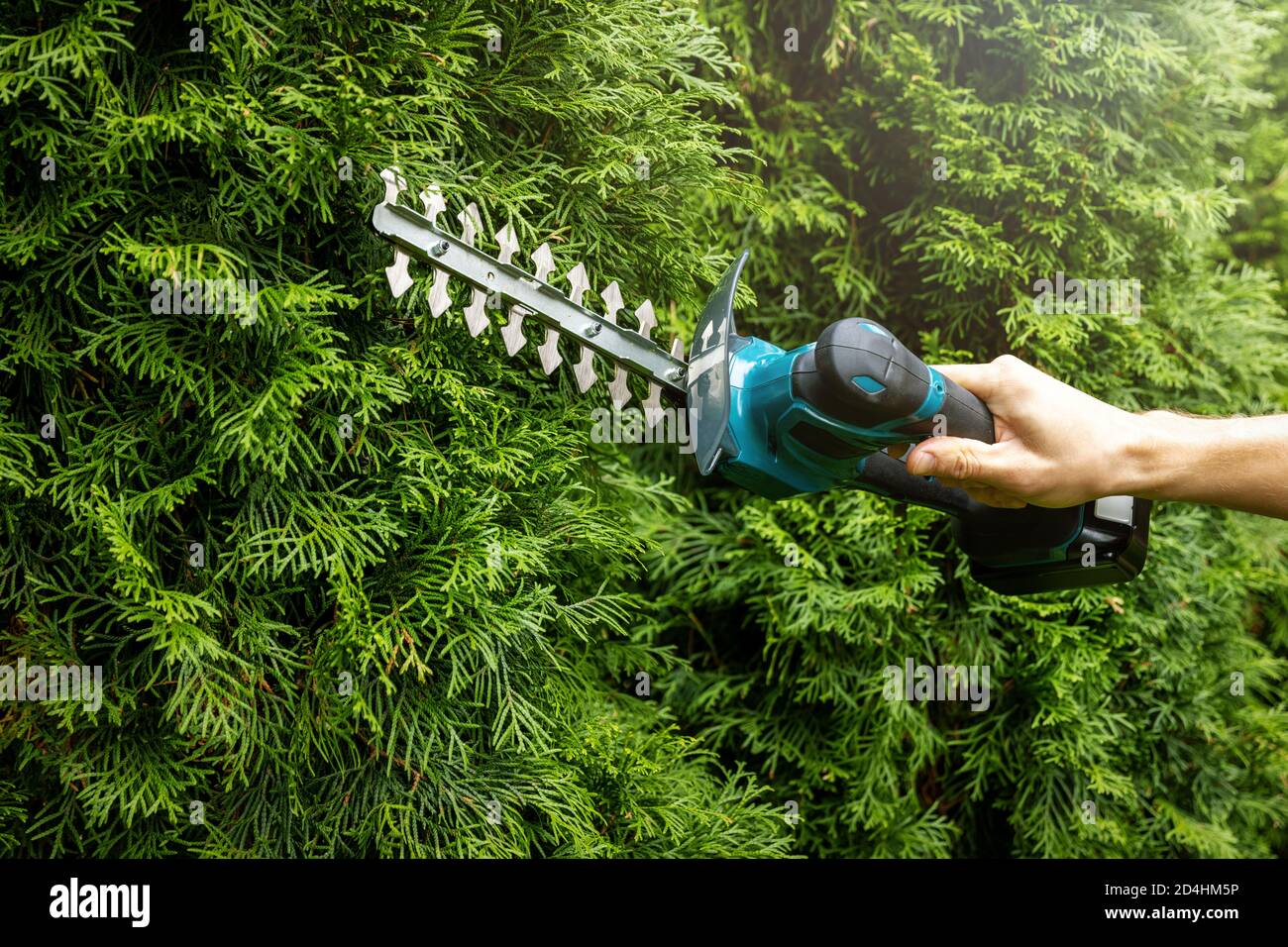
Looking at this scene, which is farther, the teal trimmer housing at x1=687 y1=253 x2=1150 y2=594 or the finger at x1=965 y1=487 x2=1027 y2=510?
the finger at x1=965 y1=487 x2=1027 y2=510

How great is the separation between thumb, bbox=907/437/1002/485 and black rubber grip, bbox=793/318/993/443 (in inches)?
3.4

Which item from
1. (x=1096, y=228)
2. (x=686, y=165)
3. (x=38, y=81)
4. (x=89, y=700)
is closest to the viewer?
(x=38, y=81)

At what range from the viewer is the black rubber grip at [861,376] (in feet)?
4.83

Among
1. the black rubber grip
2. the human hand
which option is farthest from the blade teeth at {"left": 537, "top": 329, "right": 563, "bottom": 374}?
the human hand

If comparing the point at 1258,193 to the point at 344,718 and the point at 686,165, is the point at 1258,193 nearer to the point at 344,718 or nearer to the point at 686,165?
the point at 686,165

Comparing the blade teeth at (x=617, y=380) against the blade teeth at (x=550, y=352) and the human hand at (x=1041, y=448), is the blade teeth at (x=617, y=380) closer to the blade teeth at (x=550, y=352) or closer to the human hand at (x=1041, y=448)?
the blade teeth at (x=550, y=352)

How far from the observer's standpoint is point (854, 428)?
1544 millimetres

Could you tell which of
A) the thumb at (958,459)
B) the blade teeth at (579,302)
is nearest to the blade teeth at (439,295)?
the blade teeth at (579,302)

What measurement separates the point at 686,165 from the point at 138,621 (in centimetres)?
132

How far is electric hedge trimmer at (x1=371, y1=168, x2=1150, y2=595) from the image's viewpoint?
1504 millimetres

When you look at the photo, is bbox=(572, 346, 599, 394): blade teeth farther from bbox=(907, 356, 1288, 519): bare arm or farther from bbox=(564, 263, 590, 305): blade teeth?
bbox=(907, 356, 1288, 519): bare arm

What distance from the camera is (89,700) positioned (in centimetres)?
155

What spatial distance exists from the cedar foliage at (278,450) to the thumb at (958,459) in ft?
2.04

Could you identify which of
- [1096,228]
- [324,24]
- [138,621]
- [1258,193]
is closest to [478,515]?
[138,621]
